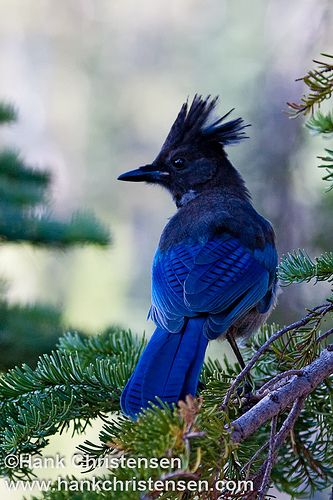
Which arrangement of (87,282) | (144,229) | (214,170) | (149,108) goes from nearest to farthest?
(214,170) → (87,282) → (144,229) → (149,108)

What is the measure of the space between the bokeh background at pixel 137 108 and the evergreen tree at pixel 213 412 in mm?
2103

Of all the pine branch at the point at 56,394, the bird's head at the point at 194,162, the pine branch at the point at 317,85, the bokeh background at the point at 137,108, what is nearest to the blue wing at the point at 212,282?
the pine branch at the point at 56,394

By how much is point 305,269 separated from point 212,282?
589mm

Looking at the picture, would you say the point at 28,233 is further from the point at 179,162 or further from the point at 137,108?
the point at 137,108

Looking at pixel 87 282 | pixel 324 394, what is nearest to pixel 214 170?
pixel 324 394

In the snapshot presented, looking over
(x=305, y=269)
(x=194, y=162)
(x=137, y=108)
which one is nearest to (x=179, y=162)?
(x=194, y=162)

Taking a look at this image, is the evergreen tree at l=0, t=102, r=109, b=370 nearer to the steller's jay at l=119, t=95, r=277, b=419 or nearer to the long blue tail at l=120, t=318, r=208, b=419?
the steller's jay at l=119, t=95, r=277, b=419

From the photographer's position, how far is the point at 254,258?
102 inches

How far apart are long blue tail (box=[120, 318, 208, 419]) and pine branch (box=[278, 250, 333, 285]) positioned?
305 mm

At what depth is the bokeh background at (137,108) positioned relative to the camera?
17.0 ft

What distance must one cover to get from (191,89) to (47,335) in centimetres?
546

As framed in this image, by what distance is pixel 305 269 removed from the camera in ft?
5.84

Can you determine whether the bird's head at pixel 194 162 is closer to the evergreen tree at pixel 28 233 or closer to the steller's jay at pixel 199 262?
the steller's jay at pixel 199 262

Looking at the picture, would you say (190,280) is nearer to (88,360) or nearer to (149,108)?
(88,360)
